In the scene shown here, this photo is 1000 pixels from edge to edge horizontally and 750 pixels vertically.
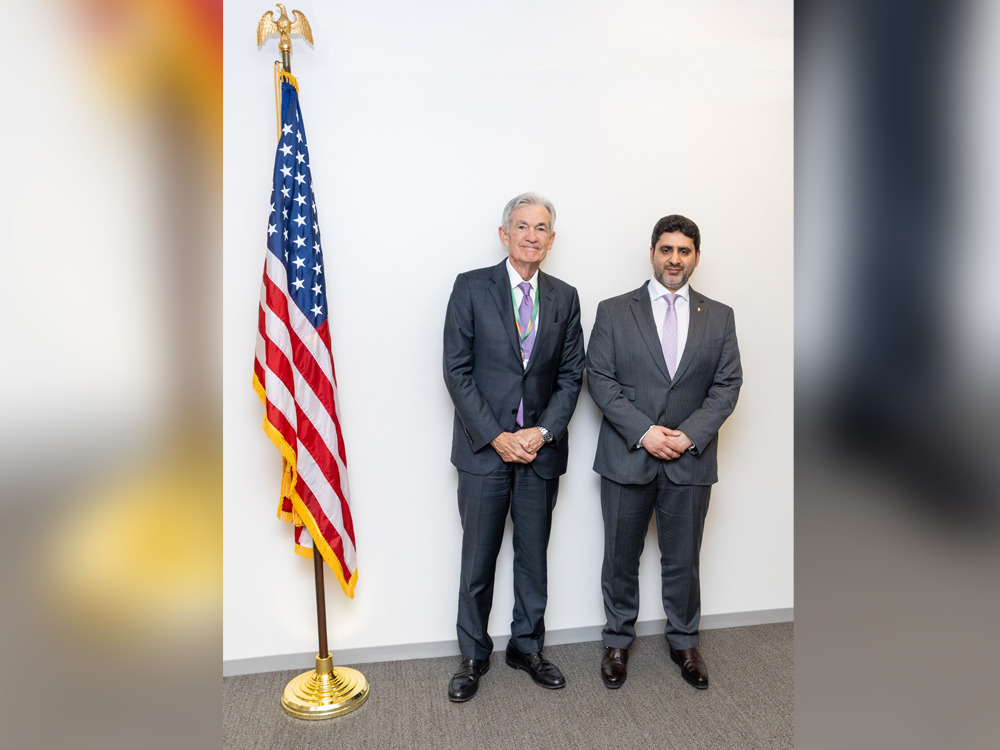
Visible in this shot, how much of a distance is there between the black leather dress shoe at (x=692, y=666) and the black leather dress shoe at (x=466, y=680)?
32.3 inches

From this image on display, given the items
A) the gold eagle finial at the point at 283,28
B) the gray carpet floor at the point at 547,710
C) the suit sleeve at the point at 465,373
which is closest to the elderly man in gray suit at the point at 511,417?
the suit sleeve at the point at 465,373

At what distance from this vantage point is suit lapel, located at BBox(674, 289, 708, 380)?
112 inches

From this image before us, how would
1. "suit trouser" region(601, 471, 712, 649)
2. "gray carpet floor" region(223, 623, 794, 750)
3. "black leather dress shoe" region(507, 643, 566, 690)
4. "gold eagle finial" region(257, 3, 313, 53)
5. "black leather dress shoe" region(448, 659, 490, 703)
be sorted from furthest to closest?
"suit trouser" region(601, 471, 712, 649)
"black leather dress shoe" region(507, 643, 566, 690)
"black leather dress shoe" region(448, 659, 490, 703)
"gold eagle finial" region(257, 3, 313, 53)
"gray carpet floor" region(223, 623, 794, 750)

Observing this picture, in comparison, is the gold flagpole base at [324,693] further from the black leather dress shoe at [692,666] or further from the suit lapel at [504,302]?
the suit lapel at [504,302]

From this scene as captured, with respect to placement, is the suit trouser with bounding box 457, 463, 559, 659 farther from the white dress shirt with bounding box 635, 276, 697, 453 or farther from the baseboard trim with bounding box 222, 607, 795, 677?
the white dress shirt with bounding box 635, 276, 697, 453

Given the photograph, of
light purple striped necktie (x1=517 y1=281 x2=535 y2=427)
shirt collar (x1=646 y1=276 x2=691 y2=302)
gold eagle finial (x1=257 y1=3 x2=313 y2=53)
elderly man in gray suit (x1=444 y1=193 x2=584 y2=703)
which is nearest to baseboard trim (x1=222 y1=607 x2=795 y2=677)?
elderly man in gray suit (x1=444 y1=193 x2=584 y2=703)

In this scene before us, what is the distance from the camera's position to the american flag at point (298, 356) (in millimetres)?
2510

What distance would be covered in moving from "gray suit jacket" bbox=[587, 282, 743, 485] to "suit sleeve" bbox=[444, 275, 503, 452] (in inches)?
19.7

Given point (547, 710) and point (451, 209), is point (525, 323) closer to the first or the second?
point (451, 209)

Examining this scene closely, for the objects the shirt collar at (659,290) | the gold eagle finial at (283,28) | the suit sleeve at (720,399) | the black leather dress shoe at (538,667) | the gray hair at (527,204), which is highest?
the gold eagle finial at (283,28)
